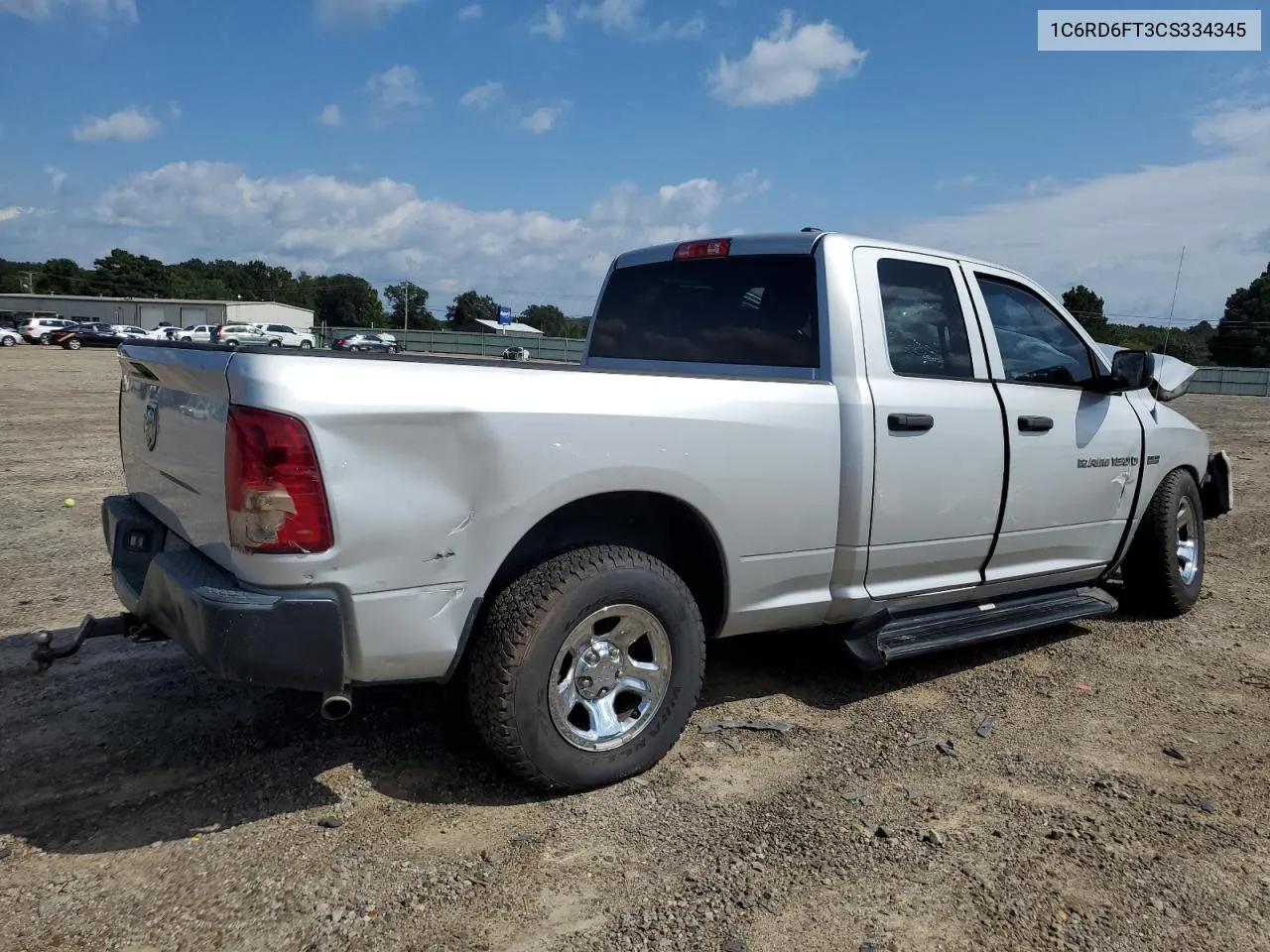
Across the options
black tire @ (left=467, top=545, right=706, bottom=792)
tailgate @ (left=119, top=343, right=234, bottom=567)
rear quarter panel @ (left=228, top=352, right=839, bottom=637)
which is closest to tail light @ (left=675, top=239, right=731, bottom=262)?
rear quarter panel @ (left=228, top=352, right=839, bottom=637)

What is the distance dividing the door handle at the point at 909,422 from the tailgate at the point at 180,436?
2.43m

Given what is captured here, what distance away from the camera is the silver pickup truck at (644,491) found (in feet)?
8.58

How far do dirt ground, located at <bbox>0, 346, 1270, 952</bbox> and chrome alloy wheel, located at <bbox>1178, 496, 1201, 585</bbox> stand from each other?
99 cm

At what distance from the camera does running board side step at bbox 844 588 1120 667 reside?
3.84m

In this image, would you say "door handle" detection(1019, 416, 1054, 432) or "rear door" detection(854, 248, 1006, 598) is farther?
"door handle" detection(1019, 416, 1054, 432)

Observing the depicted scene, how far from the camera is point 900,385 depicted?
3830 millimetres

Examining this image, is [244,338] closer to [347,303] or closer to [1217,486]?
[1217,486]

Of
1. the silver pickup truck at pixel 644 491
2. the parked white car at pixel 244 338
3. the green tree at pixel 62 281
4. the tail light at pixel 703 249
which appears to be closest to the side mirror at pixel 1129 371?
the silver pickup truck at pixel 644 491

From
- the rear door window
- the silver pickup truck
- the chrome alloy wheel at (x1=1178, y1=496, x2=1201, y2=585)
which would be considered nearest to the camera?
the silver pickup truck

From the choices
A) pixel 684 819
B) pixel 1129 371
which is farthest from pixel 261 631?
pixel 1129 371

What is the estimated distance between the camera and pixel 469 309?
9019cm

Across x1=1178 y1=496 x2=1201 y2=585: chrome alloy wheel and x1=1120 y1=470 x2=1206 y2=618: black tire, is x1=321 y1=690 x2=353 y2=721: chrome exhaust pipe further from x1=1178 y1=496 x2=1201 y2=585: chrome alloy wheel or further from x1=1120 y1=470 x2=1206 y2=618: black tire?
x1=1178 y1=496 x2=1201 y2=585: chrome alloy wheel

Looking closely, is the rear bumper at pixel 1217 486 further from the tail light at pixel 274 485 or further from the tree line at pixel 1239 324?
the tree line at pixel 1239 324

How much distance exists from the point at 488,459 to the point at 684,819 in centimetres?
133
